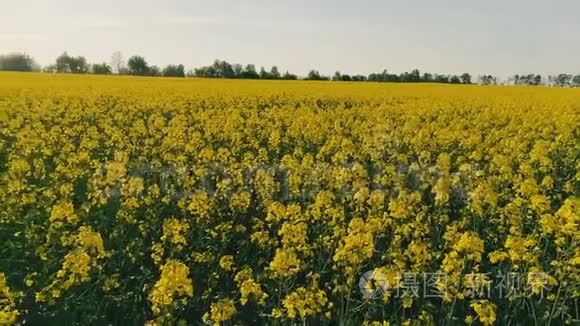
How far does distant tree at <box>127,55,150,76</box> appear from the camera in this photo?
69.7m

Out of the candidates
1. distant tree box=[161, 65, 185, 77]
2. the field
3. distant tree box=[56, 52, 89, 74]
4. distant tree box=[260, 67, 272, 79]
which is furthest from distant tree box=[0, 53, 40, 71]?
the field

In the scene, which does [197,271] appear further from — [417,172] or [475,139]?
[475,139]

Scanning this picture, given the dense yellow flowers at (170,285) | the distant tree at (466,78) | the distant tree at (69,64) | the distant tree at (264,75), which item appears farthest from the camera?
the distant tree at (69,64)

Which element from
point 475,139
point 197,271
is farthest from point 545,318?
point 475,139

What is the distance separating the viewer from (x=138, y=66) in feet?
236

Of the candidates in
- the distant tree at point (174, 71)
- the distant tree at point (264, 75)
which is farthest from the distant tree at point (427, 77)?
the distant tree at point (174, 71)

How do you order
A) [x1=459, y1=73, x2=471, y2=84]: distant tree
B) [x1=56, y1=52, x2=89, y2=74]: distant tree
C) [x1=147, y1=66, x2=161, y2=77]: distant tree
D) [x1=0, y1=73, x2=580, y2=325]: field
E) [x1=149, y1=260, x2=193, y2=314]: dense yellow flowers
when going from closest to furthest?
[x1=149, y1=260, x2=193, y2=314]: dense yellow flowers
[x1=0, y1=73, x2=580, y2=325]: field
[x1=459, y1=73, x2=471, y2=84]: distant tree
[x1=147, y1=66, x2=161, y2=77]: distant tree
[x1=56, y1=52, x2=89, y2=74]: distant tree

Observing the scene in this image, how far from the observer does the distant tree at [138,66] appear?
229ft

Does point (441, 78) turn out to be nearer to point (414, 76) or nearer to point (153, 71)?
point (414, 76)

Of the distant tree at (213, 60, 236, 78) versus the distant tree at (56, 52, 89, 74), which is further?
the distant tree at (56, 52, 89, 74)

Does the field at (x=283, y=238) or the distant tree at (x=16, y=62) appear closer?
the field at (x=283, y=238)

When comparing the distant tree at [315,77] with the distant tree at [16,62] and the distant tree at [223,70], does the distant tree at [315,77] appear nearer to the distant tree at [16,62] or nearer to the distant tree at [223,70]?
the distant tree at [223,70]

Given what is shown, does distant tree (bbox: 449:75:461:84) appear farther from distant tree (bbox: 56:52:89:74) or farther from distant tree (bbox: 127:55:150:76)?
distant tree (bbox: 56:52:89:74)

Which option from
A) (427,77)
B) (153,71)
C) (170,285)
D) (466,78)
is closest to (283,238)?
(170,285)
